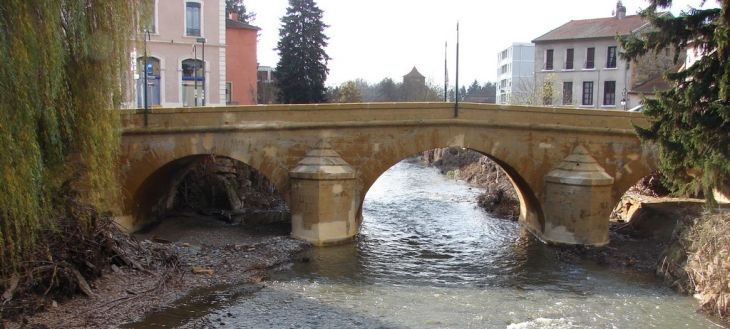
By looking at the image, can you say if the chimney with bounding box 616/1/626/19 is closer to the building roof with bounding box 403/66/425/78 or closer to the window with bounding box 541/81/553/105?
the window with bounding box 541/81/553/105

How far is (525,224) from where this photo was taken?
2073cm

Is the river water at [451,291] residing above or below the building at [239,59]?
below

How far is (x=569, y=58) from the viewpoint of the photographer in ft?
134

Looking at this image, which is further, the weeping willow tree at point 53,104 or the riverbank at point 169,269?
the riverbank at point 169,269

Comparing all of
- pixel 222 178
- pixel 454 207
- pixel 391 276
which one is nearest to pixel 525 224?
pixel 454 207

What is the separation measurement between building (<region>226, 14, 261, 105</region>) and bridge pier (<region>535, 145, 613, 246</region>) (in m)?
21.6

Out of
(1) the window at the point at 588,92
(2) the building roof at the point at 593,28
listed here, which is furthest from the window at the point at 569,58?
(1) the window at the point at 588,92

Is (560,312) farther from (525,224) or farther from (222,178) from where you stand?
(222,178)

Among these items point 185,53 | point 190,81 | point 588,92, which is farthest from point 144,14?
point 588,92

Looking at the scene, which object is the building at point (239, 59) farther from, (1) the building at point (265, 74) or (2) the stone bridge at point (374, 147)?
(2) the stone bridge at point (374, 147)

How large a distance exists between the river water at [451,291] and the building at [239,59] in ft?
60.4

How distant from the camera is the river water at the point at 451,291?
36.8 ft

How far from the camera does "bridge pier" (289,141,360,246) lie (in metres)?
16.7

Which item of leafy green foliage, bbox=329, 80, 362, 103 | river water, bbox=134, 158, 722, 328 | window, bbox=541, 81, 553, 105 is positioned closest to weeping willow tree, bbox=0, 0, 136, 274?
river water, bbox=134, 158, 722, 328
